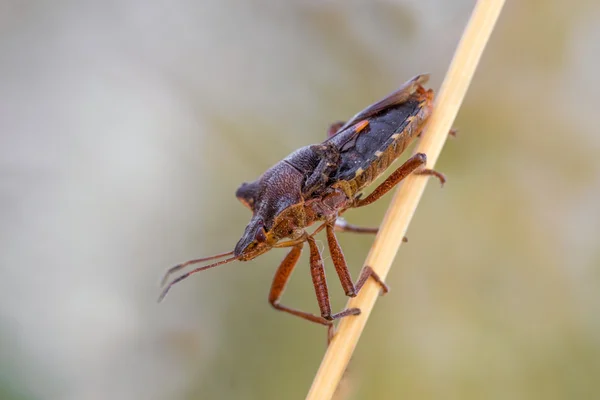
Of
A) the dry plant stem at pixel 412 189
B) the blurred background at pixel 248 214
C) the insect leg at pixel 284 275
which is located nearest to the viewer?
the dry plant stem at pixel 412 189

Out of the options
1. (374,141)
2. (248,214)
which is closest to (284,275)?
(374,141)

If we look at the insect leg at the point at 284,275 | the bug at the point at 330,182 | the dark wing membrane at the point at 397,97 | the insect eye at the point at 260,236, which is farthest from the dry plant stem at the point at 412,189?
the insect leg at the point at 284,275

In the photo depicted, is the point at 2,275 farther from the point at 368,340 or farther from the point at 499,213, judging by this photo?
the point at 499,213

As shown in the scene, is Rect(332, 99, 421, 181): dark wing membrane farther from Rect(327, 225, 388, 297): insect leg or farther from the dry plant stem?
Rect(327, 225, 388, 297): insect leg

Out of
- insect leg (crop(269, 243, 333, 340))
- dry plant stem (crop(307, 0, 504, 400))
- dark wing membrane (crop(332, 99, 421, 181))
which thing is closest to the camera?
dry plant stem (crop(307, 0, 504, 400))

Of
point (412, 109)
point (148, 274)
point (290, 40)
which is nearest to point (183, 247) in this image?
point (148, 274)

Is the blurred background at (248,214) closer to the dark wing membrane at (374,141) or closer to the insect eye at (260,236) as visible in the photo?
the dark wing membrane at (374,141)

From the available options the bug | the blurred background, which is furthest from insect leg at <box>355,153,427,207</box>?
the blurred background

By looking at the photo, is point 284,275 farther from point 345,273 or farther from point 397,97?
point 397,97
